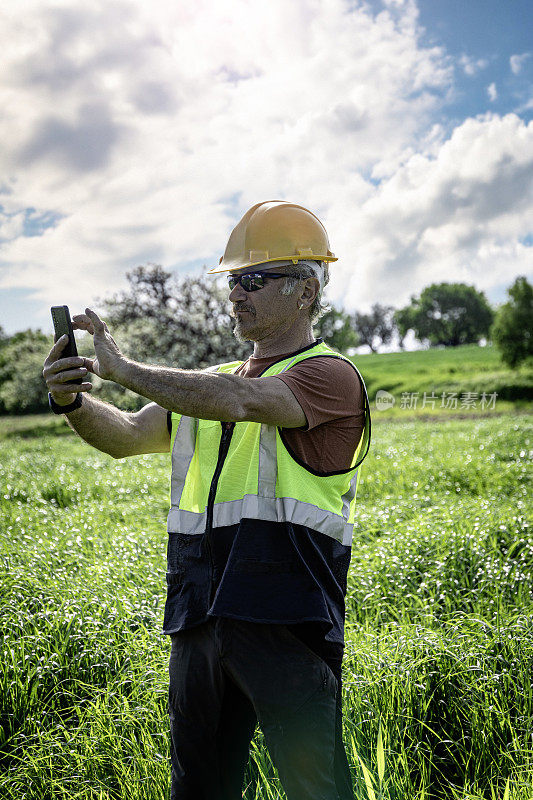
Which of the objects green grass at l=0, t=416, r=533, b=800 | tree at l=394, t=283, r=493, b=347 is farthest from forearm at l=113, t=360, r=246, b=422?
tree at l=394, t=283, r=493, b=347

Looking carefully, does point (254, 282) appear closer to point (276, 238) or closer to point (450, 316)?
point (276, 238)

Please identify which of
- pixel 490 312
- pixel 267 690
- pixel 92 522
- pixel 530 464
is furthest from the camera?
pixel 490 312

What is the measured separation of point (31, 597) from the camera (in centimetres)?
413

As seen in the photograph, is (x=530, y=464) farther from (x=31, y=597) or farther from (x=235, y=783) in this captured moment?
(x=235, y=783)

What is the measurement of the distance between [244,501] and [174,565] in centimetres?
39

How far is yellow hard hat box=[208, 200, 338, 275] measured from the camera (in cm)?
235

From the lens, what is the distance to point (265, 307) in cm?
233

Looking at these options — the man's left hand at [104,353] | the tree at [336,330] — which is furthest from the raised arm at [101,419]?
the tree at [336,330]

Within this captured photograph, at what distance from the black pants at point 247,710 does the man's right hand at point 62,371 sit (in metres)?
0.91

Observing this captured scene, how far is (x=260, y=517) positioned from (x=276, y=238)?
3.40ft

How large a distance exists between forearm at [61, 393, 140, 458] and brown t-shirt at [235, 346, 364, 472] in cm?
71

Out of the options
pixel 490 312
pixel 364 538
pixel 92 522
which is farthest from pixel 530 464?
pixel 490 312

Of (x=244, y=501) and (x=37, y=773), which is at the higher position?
(x=244, y=501)

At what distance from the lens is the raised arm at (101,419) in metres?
2.11
